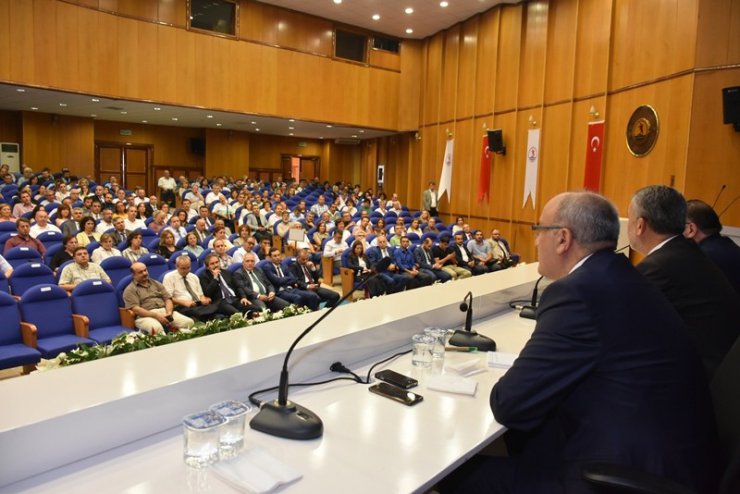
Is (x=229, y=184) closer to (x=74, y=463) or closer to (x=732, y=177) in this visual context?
Result: (x=732, y=177)

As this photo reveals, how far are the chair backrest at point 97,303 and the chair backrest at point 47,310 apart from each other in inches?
3.7

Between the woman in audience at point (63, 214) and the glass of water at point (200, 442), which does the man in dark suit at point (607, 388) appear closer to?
the glass of water at point (200, 442)

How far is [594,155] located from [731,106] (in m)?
3.00

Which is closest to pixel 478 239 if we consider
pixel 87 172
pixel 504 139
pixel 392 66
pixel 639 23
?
pixel 504 139

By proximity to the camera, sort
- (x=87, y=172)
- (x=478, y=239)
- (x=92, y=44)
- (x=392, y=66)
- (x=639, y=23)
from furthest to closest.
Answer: (x=87, y=172)
(x=392, y=66)
(x=92, y=44)
(x=478, y=239)
(x=639, y=23)

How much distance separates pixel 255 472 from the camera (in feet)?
4.38

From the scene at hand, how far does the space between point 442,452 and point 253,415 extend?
64 centimetres

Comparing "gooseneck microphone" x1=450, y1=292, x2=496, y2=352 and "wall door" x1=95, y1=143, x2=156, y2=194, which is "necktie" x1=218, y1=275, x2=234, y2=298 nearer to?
"gooseneck microphone" x1=450, y1=292, x2=496, y2=352

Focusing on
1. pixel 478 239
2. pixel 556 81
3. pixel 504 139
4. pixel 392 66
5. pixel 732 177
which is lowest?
pixel 478 239

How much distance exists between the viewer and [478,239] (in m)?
9.62

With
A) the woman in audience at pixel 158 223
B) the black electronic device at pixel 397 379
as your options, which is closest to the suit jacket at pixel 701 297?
the black electronic device at pixel 397 379

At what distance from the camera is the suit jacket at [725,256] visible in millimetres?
3168

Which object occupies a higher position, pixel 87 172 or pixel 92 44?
pixel 92 44

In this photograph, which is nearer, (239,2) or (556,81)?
(556,81)
